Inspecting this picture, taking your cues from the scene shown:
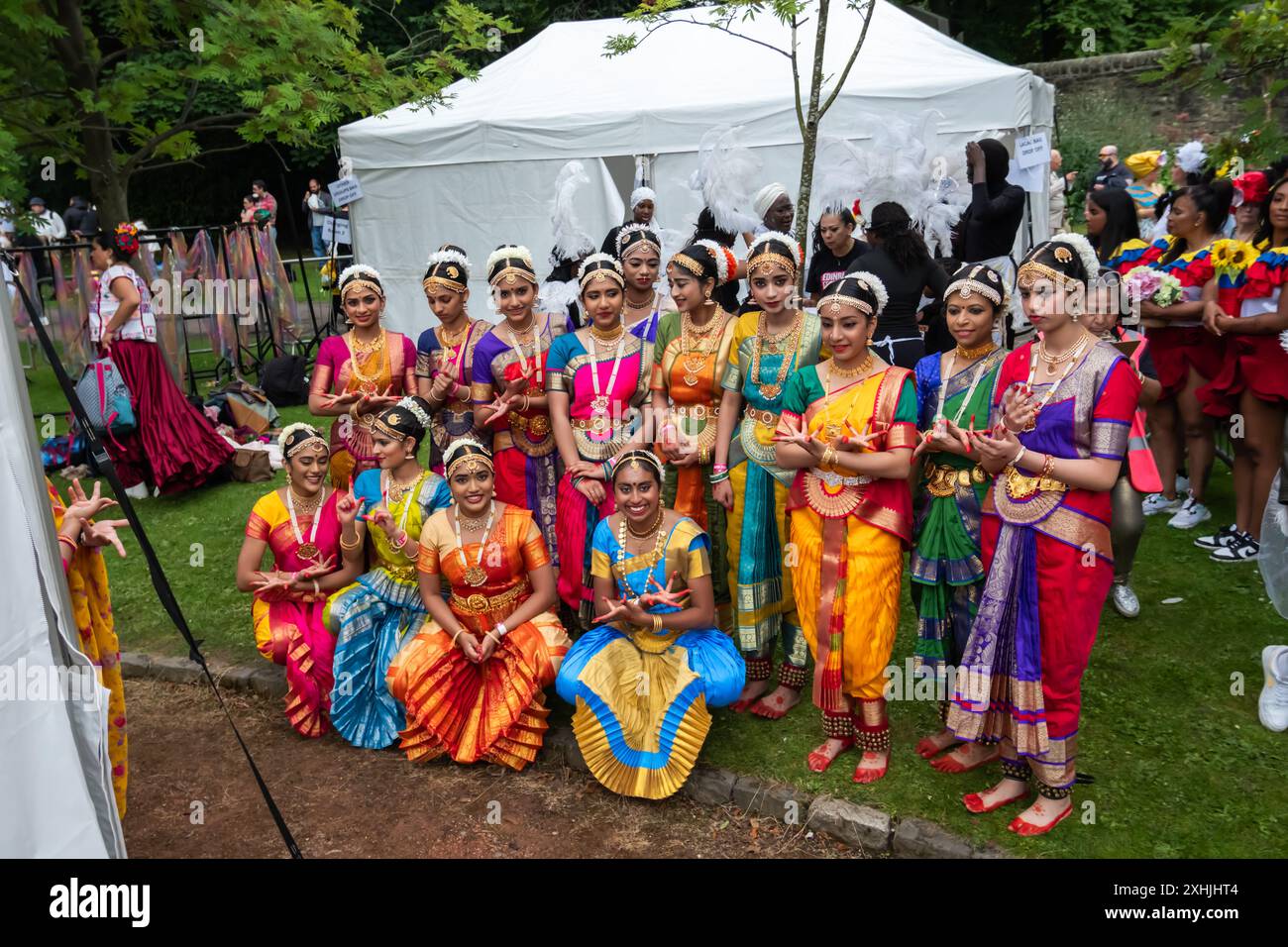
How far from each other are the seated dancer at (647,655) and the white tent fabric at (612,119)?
5.01m

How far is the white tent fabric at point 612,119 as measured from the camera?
8492 millimetres

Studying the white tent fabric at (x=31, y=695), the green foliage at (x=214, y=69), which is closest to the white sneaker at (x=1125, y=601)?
the white tent fabric at (x=31, y=695)

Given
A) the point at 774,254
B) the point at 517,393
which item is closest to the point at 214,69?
the point at 517,393

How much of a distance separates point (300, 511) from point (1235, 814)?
3923 mm

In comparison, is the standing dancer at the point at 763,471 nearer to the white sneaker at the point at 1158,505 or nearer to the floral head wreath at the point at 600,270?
the floral head wreath at the point at 600,270

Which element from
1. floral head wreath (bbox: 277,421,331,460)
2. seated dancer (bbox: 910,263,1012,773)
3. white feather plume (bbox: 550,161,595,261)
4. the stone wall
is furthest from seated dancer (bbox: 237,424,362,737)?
the stone wall

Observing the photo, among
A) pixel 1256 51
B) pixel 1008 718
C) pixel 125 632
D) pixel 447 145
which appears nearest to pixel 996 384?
pixel 1008 718

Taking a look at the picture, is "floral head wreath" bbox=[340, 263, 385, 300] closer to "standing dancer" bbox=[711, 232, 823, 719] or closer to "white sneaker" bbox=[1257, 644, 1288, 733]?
"standing dancer" bbox=[711, 232, 823, 719]

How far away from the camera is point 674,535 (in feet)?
13.5

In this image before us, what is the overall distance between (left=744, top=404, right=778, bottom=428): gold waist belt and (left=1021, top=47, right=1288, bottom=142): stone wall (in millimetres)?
14279

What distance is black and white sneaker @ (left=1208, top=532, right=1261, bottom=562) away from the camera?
5367 millimetres

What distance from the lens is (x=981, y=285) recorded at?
→ 3.59m

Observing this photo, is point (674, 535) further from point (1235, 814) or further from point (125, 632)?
point (125, 632)

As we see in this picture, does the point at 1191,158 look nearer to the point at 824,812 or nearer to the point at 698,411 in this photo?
the point at 698,411
